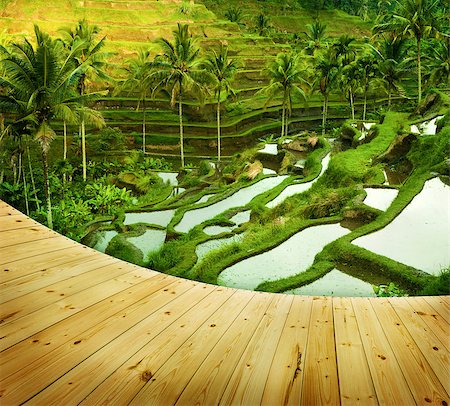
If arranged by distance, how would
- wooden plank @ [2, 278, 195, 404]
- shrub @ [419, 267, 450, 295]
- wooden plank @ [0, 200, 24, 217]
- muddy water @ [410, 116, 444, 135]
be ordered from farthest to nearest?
muddy water @ [410, 116, 444, 135]
shrub @ [419, 267, 450, 295]
wooden plank @ [0, 200, 24, 217]
wooden plank @ [2, 278, 195, 404]

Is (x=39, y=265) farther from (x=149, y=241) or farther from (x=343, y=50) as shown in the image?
(x=343, y=50)

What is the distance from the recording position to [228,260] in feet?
20.1

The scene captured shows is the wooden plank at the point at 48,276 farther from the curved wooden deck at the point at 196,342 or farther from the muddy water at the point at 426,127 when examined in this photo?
the muddy water at the point at 426,127

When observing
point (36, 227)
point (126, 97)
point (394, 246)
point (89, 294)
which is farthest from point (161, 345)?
point (126, 97)

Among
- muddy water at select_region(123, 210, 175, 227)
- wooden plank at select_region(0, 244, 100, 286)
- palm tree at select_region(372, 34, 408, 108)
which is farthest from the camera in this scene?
palm tree at select_region(372, 34, 408, 108)

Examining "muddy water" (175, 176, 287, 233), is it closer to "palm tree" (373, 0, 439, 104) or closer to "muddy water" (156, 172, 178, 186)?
"muddy water" (156, 172, 178, 186)

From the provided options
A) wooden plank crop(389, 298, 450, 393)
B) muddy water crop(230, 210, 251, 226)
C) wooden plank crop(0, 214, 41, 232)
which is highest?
wooden plank crop(0, 214, 41, 232)

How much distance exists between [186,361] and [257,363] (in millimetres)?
244

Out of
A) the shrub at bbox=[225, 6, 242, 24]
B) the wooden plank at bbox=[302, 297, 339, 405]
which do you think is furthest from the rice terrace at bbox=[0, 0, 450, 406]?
the shrub at bbox=[225, 6, 242, 24]

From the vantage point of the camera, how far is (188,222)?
9383mm

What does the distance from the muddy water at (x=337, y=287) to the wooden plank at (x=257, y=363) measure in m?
3.07

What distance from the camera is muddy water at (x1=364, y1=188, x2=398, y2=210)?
23.7 ft

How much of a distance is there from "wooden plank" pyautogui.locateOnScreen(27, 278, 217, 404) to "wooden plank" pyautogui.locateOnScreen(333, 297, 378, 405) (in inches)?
26.0

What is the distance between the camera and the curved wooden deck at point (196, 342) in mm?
1282
